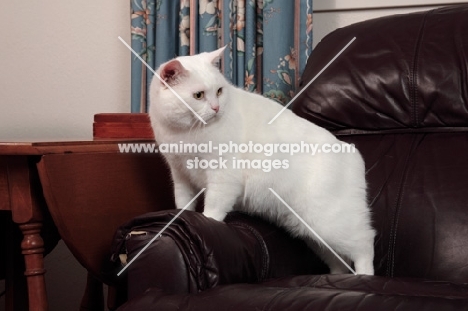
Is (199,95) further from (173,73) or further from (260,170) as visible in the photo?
→ (260,170)

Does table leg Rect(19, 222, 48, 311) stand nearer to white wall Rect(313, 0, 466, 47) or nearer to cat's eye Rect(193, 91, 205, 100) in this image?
cat's eye Rect(193, 91, 205, 100)

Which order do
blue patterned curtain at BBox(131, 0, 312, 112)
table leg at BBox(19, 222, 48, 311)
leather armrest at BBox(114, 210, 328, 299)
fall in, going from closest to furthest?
leather armrest at BBox(114, 210, 328, 299), table leg at BBox(19, 222, 48, 311), blue patterned curtain at BBox(131, 0, 312, 112)

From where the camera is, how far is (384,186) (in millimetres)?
1646

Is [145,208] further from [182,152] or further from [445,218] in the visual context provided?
[445,218]

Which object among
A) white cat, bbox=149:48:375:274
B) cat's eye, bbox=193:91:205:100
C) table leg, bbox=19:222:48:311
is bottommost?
table leg, bbox=19:222:48:311

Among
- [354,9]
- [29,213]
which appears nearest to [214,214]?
[29,213]

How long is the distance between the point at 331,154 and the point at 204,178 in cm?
31

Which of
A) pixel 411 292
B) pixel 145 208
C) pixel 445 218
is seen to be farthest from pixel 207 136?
pixel 445 218

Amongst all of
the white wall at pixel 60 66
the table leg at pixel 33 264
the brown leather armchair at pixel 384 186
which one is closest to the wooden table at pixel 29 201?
the table leg at pixel 33 264

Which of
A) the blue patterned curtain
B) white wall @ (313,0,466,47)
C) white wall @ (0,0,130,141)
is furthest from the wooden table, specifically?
white wall @ (313,0,466,47)

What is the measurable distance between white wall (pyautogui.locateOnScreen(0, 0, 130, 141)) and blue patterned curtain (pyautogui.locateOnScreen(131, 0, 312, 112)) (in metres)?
0.21

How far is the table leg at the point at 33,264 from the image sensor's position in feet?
4.61

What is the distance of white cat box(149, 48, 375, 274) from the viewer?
1347mm

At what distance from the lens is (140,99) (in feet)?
6.84
